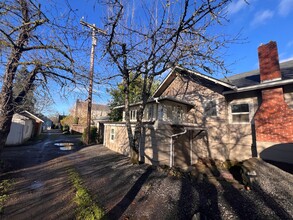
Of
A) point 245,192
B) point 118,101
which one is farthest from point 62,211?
point 118,101

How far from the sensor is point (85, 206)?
14.5 feet

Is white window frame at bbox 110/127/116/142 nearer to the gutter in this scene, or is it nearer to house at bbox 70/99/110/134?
house at bbox 70/99/110/134

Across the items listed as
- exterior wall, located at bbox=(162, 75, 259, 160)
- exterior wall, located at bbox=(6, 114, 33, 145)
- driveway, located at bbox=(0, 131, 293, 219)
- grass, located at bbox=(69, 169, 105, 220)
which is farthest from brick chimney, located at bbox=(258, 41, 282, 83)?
exterior wall, located at bbox=(6, 114, 33, 145)

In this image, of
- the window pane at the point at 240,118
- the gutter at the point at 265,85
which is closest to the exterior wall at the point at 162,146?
the window pane at the point at 240,118

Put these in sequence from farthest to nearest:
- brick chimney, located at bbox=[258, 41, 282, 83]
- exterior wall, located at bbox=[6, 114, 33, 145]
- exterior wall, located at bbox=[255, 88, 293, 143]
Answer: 1. exterior wall, located at bbox=[6, 114, 33, 145]
2. brick chimney, located at bbox=[258, 41, 282, 83]
3. exterior wall, located at bbox=[255, 88, 293, 143]

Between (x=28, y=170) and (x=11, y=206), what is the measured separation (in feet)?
11.8

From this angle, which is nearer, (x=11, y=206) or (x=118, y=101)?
(x=11, y=206)

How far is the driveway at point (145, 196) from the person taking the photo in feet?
13.9

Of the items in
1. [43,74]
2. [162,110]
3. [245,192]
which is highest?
[43,74]

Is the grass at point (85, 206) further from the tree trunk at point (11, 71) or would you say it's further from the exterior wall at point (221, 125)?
the exterior wall at point (221, 125)

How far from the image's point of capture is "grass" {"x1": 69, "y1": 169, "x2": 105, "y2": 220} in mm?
4023

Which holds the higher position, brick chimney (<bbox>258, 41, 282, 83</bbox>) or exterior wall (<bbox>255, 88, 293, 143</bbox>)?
brick chimney (<bbox>258, 41, 282, 83</bbox>)

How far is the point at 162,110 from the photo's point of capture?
9.98m

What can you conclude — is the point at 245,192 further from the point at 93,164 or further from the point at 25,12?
the point at 25,12
